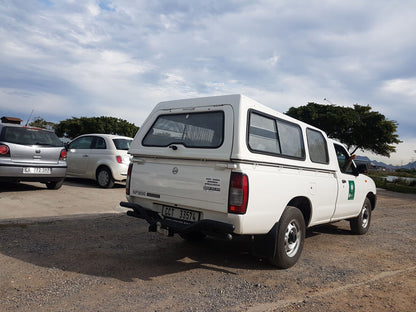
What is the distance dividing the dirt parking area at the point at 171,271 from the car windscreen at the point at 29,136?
1.94m

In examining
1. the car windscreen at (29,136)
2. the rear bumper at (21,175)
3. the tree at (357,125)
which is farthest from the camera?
the tree at (357,125)

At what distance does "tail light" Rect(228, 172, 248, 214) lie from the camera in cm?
361

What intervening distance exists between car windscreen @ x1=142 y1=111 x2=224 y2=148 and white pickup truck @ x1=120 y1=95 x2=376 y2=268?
0.04ft

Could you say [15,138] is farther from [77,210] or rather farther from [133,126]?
[133,126]

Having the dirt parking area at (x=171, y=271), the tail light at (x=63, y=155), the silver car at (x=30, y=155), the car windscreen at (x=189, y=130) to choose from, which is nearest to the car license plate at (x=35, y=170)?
the silver car at (x=30, y=155)

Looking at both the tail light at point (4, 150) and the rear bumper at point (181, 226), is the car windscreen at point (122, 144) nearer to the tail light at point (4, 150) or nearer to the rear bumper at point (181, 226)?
→ the tail light at point (4, 150)

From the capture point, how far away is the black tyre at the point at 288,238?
408 centimetres

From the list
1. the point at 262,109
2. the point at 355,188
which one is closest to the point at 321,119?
the point at 355,188

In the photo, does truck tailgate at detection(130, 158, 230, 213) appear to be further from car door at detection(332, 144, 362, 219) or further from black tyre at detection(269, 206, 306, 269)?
car door at detection(332, 144, 362, 219)

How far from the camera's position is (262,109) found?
4.25m

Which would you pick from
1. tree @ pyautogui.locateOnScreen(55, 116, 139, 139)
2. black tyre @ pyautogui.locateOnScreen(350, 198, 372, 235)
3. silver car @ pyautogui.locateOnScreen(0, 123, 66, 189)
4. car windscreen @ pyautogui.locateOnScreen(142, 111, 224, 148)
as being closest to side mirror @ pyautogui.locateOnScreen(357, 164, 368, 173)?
black tyre @ pyautogui.locateOnScreen(350, 198, 372, 235)

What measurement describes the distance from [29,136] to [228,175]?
6.43 m

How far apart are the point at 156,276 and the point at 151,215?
2.67 ft

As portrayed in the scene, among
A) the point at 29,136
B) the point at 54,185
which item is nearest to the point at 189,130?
the point at 29,136
